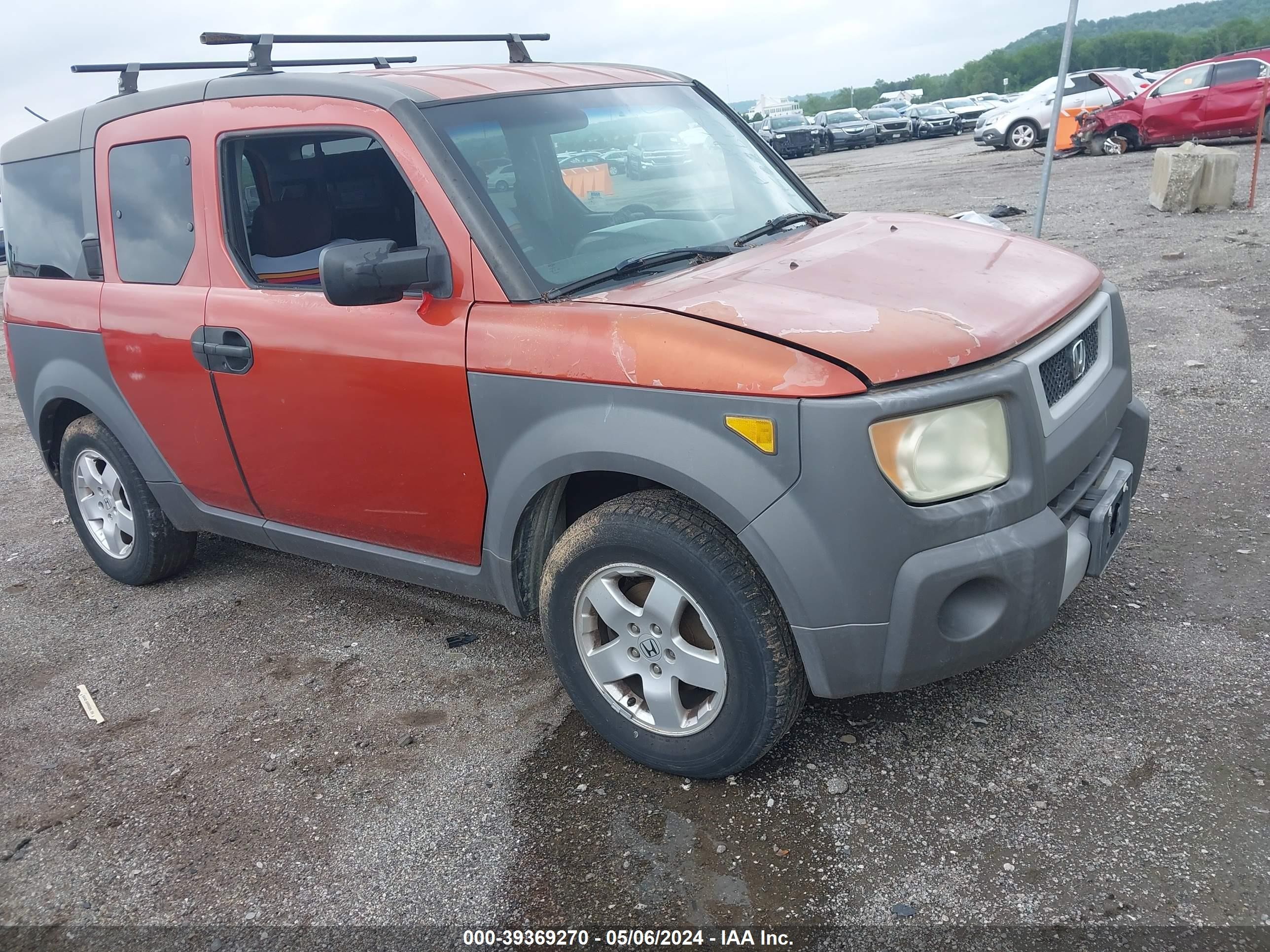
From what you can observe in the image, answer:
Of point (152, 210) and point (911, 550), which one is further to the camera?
point (152, 210)

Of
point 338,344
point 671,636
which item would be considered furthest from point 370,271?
point 671,636

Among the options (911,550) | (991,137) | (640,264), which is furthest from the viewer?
(991,137)

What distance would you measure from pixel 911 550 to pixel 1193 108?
18743 mm

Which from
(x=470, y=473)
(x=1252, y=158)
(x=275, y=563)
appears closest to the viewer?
(x=470, y=473)

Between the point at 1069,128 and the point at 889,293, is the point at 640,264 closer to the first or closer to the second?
the point at 889,293

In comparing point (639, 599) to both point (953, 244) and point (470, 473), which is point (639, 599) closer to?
point (470, 473)

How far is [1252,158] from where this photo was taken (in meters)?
16.0

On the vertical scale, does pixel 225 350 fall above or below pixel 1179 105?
above

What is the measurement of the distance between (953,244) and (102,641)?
141 inches

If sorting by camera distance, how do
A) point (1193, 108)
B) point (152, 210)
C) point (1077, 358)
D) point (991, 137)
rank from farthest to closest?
point (991, 137), point (1193, 108), point (152, 210), point (1077, 358)

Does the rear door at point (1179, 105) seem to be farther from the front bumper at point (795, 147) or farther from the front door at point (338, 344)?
the front door at point (338, 344)

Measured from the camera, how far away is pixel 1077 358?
111 inches

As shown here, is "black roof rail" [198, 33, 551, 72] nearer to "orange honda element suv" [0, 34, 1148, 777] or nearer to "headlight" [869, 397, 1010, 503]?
"orange honda element suv" [0, 34, 1148, 777]

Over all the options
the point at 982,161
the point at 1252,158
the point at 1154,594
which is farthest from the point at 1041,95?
the point at 1154,594
